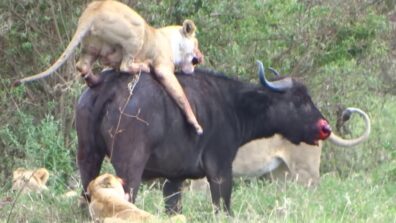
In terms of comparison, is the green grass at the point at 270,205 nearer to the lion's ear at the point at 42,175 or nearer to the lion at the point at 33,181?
the lion at the point at 33,181

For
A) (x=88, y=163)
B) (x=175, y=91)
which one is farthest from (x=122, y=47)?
(x=88, y=163)

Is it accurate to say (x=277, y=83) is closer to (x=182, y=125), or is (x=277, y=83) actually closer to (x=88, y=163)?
(x=182, y=125)

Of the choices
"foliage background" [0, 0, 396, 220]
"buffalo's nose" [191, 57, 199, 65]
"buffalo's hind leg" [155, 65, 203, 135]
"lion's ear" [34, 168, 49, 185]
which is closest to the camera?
"buffalo's hind leg" [155, 65, 203, 135]

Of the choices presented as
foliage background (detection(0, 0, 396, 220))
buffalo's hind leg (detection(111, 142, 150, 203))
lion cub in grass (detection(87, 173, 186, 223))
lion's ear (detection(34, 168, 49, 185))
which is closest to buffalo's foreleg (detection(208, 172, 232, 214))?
buffalo's hind leg (detection(111, 142, 150, 203))

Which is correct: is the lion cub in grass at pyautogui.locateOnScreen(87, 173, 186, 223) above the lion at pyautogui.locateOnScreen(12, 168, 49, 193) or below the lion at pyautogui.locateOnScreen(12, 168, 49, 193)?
above

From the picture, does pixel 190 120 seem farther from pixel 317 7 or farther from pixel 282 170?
pixel 317 7

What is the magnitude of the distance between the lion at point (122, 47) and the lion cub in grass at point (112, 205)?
118 centimetres

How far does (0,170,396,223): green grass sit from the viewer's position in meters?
10.4

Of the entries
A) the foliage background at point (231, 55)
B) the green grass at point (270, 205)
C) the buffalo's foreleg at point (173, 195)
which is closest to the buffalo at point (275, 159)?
the foliage background at point (231, 55)

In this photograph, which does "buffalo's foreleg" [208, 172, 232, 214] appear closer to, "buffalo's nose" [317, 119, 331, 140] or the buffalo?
"buffalo's nose" [317, 119, 331, 140]

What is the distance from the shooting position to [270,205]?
12.1m

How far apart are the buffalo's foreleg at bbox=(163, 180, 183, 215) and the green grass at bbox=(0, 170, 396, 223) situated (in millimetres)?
86

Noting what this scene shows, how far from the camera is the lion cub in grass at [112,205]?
9.37m

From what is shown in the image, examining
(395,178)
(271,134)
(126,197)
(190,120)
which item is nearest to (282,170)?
(395,178)
